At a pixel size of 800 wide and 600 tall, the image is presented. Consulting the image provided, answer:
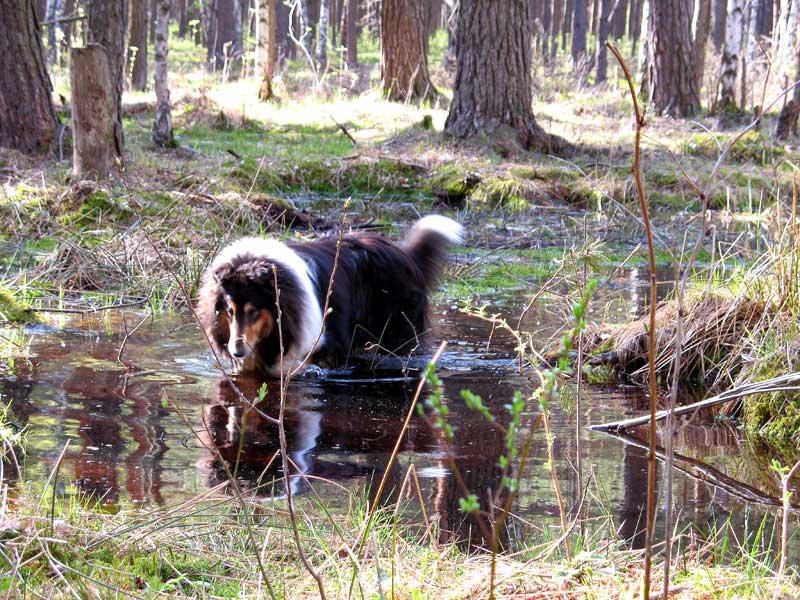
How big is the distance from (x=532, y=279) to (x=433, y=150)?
4466 mm

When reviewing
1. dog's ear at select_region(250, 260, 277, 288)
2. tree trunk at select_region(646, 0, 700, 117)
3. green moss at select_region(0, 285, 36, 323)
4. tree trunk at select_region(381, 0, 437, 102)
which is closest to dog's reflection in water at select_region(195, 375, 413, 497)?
dog's ear at select_region(250, 260, 277, 288)

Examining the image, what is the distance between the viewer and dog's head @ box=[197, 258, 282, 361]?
5.30 meters

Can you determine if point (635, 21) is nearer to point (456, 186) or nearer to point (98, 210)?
point (456, 186)

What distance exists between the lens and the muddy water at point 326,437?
140 inches

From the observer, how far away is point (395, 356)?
6246 mm

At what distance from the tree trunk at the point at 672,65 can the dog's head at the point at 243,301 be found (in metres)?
11.6

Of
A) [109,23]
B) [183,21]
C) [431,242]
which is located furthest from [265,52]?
[183,21]

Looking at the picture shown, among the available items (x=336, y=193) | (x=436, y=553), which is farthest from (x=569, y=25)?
(x=436, y=553)

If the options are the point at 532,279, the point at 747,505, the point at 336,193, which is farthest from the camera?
the point at 336,193

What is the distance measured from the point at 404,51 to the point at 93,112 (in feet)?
30.5

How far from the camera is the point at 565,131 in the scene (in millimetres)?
14227

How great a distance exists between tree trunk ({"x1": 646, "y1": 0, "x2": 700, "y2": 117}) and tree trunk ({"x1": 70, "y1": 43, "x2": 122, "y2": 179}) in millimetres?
9841

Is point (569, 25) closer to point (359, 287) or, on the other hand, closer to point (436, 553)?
point (359, 287)

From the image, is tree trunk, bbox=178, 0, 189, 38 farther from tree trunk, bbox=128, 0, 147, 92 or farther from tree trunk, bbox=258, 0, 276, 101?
tree trunk, bbox=258, 0, 276, 101
